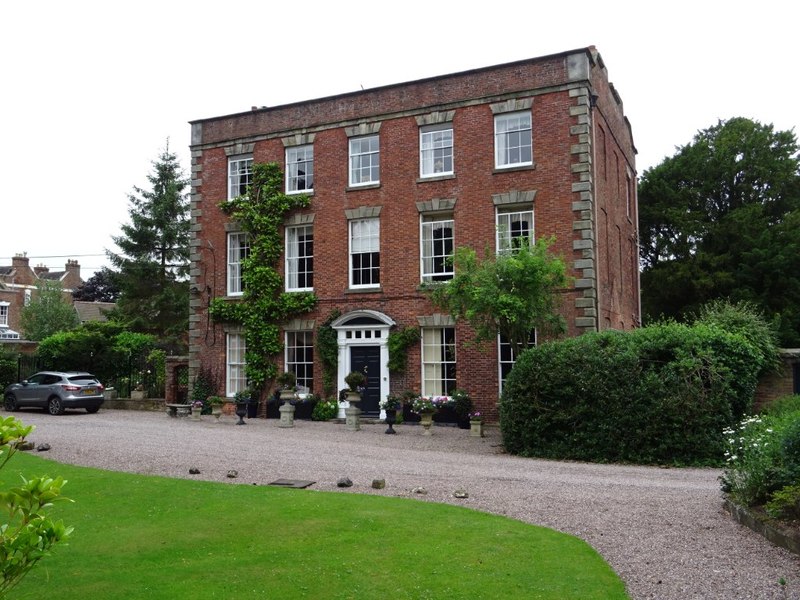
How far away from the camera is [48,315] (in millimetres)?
48625

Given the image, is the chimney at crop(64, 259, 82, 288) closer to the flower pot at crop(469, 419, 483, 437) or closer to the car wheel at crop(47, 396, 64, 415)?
the car wheel at crop(47, 396, 64, 415)

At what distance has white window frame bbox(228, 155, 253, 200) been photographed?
2642 centimetres

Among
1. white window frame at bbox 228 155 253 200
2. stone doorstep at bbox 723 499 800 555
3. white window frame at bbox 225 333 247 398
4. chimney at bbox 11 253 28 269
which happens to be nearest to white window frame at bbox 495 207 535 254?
white window frame at bbox 228 155 253 200

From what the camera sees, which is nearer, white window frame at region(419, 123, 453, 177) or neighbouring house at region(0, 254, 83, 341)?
white window frame at region(419, 123, 453, 177)

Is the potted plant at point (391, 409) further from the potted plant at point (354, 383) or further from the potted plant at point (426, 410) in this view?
the potted plant at point (354, 383)

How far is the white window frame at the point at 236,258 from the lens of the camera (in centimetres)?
2620

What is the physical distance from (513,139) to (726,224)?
58.6ft

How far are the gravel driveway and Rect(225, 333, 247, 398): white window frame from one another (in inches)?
111

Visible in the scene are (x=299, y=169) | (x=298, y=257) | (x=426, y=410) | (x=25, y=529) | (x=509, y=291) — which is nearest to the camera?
(x=25, y=529)

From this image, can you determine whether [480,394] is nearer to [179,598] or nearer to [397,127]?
[397,127]

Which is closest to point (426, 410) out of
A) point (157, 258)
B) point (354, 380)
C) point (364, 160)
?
point (354, 380)

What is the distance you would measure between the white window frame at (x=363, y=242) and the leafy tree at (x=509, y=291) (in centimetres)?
528

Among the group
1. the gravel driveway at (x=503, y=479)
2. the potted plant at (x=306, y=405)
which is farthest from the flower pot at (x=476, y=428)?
the potted plant at (x=306, y=405)

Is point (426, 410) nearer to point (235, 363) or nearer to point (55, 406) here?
point (235, 363)
